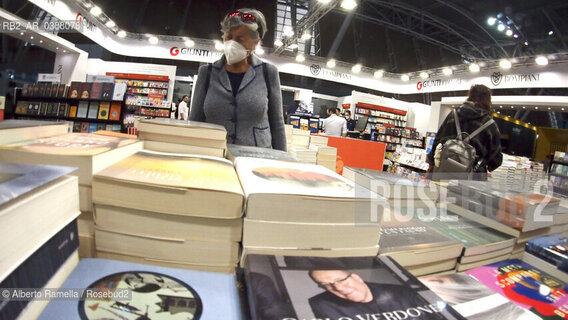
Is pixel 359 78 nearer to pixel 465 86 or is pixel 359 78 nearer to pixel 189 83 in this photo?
pixel 465 86

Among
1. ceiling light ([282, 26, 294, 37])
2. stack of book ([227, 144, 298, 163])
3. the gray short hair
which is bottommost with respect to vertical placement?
stack of book ([227, 144, 298, 163])

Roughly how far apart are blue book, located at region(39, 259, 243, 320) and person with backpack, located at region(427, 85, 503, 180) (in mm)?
1795

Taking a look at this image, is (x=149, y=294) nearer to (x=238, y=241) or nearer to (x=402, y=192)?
(x=238, y=241)

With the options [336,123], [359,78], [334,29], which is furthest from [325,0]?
[334,29]

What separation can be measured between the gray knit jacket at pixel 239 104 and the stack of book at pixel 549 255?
952 millimetres

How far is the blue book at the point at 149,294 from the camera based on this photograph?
32 cm

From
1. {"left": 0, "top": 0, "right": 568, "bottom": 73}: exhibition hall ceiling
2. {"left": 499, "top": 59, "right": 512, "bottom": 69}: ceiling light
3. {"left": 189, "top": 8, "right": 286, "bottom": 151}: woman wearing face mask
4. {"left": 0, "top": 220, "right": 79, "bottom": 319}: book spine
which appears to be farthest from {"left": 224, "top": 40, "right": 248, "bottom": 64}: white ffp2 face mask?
{"left": 499, "top": 59, "right": 512, "bottom": 69}: ceiling light

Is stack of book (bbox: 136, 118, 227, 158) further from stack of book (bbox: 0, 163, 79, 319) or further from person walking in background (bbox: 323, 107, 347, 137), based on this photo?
person walking in background (bbox: 323, 107, 347, 137)

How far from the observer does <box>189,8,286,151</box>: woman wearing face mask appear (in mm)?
1189

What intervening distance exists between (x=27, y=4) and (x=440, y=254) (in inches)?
394

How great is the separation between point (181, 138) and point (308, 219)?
0.48 meters

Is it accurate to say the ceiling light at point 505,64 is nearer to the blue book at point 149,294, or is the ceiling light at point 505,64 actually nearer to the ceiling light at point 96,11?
the blue book at point 149,294

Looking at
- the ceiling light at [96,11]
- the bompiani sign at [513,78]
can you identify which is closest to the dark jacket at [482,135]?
the bompiani sign at [513,78]

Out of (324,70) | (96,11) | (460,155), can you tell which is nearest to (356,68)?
(324,70)
